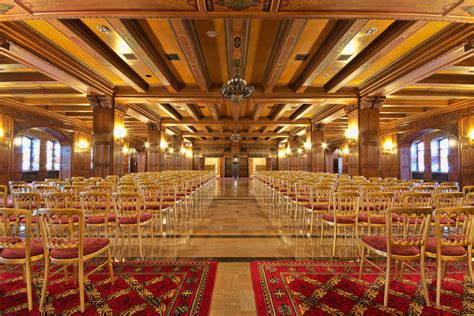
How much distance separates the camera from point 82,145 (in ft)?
47.0

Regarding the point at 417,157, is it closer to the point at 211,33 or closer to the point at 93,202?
the point at 211,33

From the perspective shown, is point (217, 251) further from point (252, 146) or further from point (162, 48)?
point (252, 146)

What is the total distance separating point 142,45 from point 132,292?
4.72 m

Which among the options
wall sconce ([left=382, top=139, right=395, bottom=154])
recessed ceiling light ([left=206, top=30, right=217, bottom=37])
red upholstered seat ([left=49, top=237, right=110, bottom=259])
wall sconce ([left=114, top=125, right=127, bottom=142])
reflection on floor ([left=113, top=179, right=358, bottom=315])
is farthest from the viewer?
wall sconce ([left=382, top=139, right=395, bottom=154])

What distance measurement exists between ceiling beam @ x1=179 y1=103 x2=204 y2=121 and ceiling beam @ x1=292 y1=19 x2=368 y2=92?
573cm

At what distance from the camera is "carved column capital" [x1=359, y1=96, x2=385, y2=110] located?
8367 millimetres

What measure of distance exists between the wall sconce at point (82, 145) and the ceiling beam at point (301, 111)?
1244cm

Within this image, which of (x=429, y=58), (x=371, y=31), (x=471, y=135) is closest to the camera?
(x=371, y=31)

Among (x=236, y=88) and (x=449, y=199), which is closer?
(x=449, y=199)

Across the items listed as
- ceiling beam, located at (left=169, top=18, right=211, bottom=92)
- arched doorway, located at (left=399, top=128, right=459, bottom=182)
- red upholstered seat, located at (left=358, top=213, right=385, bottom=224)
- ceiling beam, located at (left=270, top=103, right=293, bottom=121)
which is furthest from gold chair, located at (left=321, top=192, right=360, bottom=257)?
arched doorway, located at (left=399, top=128, right=459, bottom=182)

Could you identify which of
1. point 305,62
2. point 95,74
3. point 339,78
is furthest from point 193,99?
point 339,78

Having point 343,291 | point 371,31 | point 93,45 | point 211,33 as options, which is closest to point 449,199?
point 343,291

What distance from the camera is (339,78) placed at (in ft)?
24.4

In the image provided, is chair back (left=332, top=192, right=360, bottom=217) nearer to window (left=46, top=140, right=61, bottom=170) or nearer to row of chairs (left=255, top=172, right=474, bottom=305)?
row of chairs (left=255, top=172, right=474, bottom=305)
